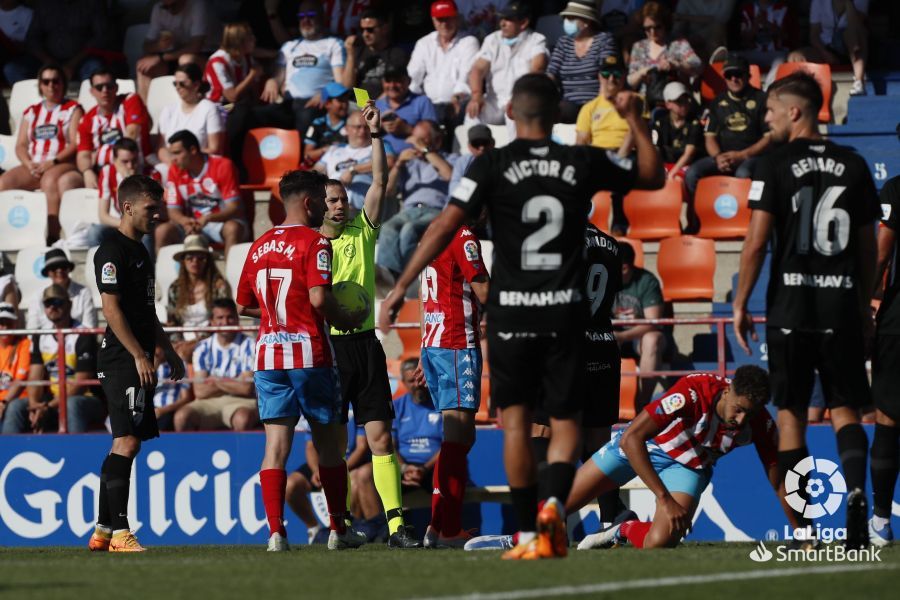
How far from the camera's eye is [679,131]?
594 inches

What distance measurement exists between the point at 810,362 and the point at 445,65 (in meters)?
9.85

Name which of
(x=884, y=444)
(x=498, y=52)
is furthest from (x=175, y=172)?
(x=884, y=444)

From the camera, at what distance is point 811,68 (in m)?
15.4

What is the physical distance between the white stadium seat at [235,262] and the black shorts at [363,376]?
219 inches

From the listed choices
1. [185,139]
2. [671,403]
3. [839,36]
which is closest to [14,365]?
[185,139]

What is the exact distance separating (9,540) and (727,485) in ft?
19.1

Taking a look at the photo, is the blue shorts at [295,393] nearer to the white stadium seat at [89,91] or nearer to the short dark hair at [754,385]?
the short dark hair at [754,385]

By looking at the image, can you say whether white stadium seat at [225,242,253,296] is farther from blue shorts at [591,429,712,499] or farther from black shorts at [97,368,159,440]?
blue shorts at [591,429,712,499]

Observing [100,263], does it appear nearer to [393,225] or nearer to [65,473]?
[65,473]

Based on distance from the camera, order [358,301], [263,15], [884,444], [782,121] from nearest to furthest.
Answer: [782,121] → [884,444] → [358,301] → [263,15]

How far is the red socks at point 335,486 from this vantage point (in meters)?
8.86

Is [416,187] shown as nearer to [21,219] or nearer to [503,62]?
[503,62]

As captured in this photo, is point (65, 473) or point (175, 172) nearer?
point (65, 473)

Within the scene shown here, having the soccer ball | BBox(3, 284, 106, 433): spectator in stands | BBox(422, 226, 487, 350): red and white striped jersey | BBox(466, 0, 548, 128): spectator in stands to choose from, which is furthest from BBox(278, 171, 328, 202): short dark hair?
BBox(466, 0, 548, 128): spectator in stands
